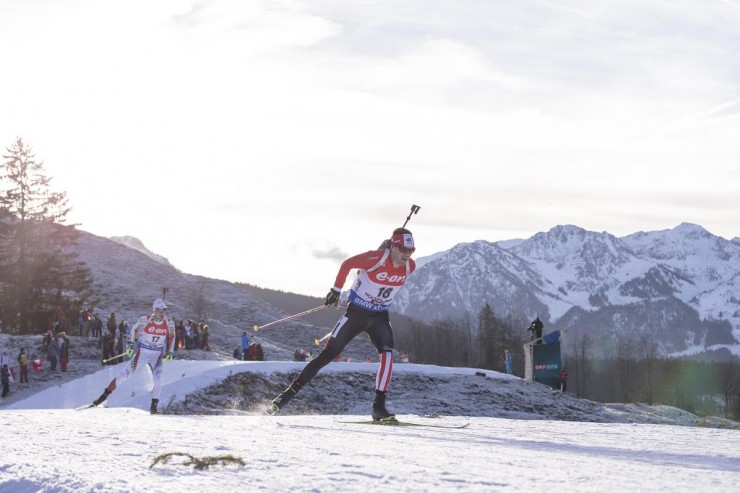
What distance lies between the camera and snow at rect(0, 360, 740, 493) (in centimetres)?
509

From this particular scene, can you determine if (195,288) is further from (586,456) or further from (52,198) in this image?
(586,456)

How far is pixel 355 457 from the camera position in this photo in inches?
239

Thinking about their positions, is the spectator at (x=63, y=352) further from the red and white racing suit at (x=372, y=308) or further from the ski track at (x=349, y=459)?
the ski track at (x=349, y=459)

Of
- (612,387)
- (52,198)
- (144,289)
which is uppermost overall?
(52,198)

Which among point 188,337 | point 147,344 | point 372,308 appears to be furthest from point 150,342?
point 188,337

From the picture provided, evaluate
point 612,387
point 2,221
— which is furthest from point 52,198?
point 612,387

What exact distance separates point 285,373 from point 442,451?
22731 millimetres

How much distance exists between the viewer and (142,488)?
504 centimetres

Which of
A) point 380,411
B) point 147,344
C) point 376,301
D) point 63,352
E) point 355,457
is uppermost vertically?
point 376,301

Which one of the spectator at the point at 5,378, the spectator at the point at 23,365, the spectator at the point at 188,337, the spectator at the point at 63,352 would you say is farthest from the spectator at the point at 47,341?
the spectator at the point at 188,337

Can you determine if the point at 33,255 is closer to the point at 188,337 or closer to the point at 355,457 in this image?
the point at 188,337

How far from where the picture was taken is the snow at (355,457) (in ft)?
16.7

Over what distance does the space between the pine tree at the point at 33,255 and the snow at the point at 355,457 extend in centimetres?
5454

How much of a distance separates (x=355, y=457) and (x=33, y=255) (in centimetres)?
6437
